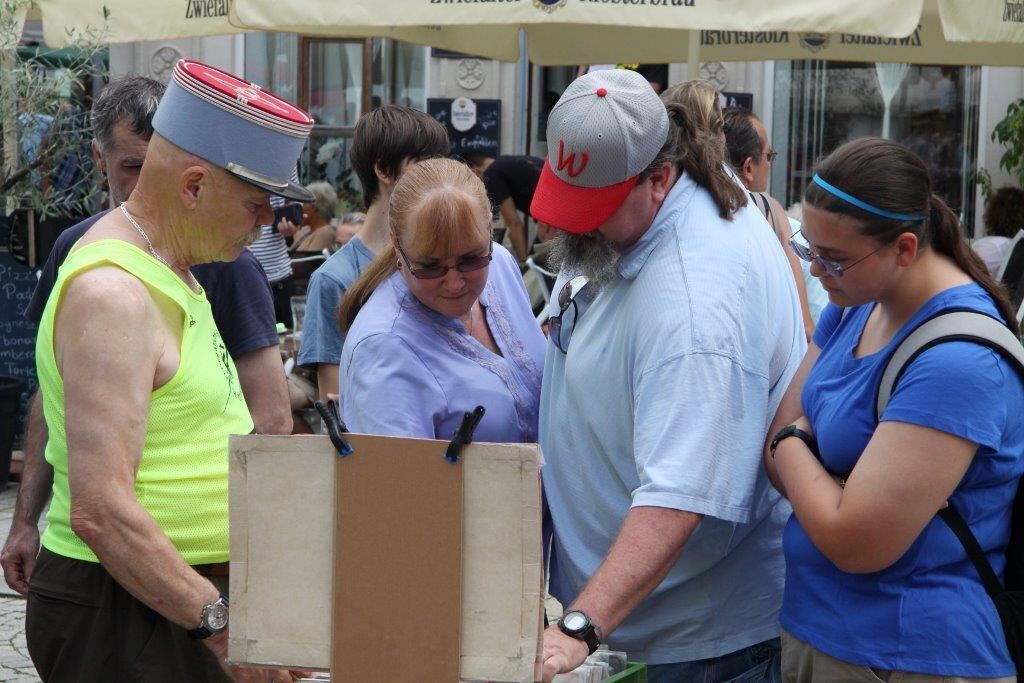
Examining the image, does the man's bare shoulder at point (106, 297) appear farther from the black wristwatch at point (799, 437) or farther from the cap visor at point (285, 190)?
the black wristwatch at point (799, 437)

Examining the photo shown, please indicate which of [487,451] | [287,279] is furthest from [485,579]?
[287,279]

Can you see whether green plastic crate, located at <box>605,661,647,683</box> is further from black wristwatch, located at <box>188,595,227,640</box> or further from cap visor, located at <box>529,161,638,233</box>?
cap visor, located at <box>529,161,638,233</box>

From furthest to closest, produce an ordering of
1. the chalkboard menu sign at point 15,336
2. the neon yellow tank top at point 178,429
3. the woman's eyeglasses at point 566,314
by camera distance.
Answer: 1. the chalkboard menu sign at point 15,336
2. the woman's eyeglasses at point 566,314
3. the neon yellow tank top at point 178,429

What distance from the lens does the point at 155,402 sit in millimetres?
2164

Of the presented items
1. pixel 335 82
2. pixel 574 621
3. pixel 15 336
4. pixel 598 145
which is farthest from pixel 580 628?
pixel 335 82

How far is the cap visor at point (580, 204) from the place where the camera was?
226cm

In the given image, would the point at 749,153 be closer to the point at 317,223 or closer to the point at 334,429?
the point at 334,429

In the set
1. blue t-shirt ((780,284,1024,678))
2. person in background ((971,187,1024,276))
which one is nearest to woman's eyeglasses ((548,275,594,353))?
blue t-shirt ((780,284,1024,678))

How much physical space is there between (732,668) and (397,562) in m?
A: 0.86

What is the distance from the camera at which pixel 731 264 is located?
7.34 feet

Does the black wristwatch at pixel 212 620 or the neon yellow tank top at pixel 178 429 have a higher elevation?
the neon yellow tank top at pixel 178 429

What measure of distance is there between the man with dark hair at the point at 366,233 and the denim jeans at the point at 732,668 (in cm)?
181

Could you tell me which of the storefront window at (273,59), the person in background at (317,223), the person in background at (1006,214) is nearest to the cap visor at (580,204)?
the person in background at (1006,214)

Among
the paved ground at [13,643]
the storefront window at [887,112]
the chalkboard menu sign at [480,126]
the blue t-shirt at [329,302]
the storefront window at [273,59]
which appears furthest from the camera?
the storefront window at [273,59]
